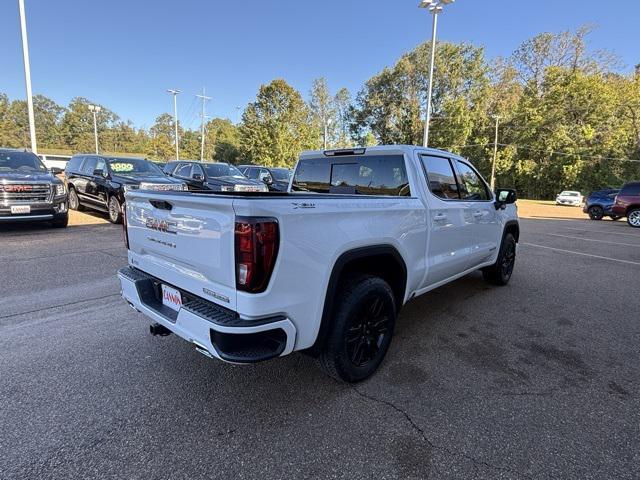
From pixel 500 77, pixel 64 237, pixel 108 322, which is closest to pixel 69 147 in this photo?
pixel 500 77

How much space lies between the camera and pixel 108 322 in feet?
12.1

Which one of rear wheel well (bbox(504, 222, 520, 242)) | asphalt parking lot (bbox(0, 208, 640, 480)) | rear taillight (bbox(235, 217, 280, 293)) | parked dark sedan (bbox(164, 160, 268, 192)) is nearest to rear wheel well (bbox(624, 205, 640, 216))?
rear wheel well (bbox(504, 222, 520, 242))

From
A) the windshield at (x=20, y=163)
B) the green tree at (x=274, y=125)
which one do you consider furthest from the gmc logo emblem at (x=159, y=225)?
the green tree at (x=274, y=125)

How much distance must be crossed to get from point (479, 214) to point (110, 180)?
9020mm

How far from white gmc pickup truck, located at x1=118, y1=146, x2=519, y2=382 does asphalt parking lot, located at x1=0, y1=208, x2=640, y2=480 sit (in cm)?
40

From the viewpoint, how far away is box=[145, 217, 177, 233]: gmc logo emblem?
2.41 m

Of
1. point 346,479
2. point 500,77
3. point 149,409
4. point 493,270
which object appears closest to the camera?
point 346,479

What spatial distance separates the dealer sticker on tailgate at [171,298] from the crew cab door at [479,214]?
312 cm

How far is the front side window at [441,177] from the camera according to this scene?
351 cm

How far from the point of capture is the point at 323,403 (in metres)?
2.50

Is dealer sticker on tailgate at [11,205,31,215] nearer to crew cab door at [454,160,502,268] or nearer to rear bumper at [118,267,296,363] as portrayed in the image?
rear bumper at [118,267,296,363]

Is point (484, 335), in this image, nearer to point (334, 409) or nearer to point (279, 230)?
point (334, 409)

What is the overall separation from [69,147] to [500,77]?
89.1 meters

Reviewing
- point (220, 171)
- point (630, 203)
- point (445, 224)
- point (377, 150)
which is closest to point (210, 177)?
point (220, 171)
